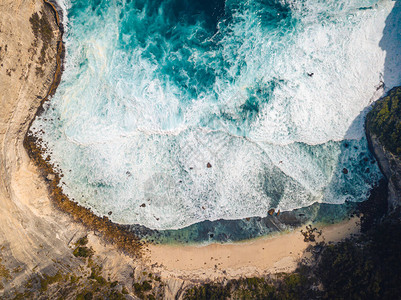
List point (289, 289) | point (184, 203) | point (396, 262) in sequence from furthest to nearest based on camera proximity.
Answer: point (184, 203)
point (289, 289)
point (396, 262)

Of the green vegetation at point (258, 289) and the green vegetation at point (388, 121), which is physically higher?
the green vegetation at point (388, 121)

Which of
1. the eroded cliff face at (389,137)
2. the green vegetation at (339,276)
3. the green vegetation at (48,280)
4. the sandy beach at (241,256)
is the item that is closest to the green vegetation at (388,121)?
the eroded cliff face at (389,137)

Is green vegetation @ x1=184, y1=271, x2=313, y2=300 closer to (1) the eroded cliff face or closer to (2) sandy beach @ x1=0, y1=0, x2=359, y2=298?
(2) sandy beach @ x1=0, y1=0, x2=359, y2=298

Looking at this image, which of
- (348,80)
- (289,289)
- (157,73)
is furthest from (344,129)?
(157,73)

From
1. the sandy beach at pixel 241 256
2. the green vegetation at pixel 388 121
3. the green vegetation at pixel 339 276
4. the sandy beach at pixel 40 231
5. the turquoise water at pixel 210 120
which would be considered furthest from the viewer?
the turquoise water at pixel 210 120

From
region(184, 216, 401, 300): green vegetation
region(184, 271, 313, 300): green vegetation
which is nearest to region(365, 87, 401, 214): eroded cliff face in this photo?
region(184, 216, 401, 300): green vegetation

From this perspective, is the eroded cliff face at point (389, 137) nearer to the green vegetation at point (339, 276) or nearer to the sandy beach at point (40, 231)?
the green vegetation at point (339, 276)

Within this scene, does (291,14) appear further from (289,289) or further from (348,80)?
(289,289)
